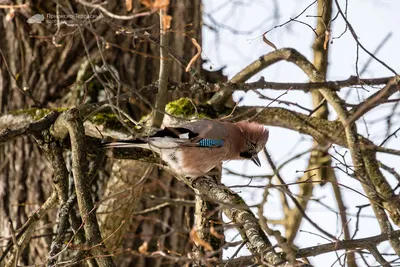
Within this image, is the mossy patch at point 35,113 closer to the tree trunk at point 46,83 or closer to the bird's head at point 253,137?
the tree trunk at point 46,83

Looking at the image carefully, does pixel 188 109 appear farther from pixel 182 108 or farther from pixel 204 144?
pixel 204 144

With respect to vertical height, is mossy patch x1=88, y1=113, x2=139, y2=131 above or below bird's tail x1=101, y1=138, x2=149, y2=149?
above

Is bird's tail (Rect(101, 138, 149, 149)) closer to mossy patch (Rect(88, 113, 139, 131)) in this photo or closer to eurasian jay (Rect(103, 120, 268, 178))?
eurasian jay (Rect(103, 120, 268, 178))

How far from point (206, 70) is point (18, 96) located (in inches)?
71.8

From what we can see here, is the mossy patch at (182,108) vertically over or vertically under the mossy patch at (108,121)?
over

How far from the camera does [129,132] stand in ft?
17.1

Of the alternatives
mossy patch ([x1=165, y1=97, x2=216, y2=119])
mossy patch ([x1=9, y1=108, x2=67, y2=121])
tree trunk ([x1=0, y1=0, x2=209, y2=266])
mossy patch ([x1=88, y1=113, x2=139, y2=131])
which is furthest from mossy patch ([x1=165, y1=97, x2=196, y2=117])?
mossy patch ([x1=9, y1=108, x2=67, y2=121])

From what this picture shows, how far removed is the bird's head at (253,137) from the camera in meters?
5.46

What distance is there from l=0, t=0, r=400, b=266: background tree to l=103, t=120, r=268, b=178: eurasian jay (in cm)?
14

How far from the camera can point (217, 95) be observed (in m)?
5.69

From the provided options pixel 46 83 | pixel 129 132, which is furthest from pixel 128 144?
pixel 46 83

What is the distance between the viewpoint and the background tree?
427 centimetres

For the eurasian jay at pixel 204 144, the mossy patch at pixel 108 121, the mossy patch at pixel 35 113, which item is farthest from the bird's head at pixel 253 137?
the mossy patch at pixel 35 113

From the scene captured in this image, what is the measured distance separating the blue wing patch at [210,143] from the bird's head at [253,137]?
25 cm
